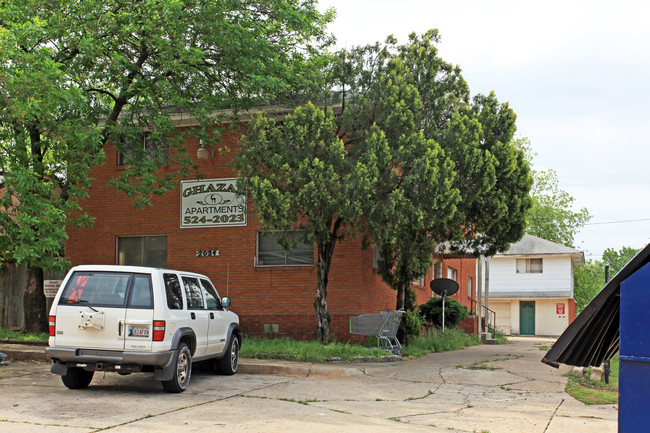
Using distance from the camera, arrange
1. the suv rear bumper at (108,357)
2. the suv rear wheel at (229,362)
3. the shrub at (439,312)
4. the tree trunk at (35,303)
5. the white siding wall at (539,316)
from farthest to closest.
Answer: the white siding wall at (539,316) → the shrub at (439,312) → the tree trunk at (35,303) → the suv rear wheel at (229,362) → the suv rear bumper at (108,357)

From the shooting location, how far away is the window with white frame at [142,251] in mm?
19391

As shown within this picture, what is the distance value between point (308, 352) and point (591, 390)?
18.3ft

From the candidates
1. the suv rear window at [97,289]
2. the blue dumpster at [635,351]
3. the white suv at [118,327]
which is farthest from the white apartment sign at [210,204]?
the blue dumpster at [635,351]

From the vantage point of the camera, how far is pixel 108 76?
15.9 metres

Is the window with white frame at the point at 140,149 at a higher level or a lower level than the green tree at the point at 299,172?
→ higher

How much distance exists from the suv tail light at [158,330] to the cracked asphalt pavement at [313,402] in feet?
2.78

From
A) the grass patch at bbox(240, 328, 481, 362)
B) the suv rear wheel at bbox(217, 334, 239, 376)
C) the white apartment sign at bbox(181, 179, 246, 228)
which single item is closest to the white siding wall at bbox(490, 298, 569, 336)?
the white apartment sign at bbox(181, 179, 246, 228)

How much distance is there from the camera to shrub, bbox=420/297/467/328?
2215 centimetres

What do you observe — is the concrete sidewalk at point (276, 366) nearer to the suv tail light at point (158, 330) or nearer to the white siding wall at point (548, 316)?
the suv tail light at point (158, 330)

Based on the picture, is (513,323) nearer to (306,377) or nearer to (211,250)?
(211,250)

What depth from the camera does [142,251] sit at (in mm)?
19562

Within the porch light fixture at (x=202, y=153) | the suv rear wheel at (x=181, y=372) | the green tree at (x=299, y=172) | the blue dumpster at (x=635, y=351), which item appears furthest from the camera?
the porch light fixture at (x=202, y=153)

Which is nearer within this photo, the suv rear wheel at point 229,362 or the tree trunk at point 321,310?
the suv rear wheel at point 229,362

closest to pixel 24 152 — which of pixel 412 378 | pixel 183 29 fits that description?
pixel 183 29
